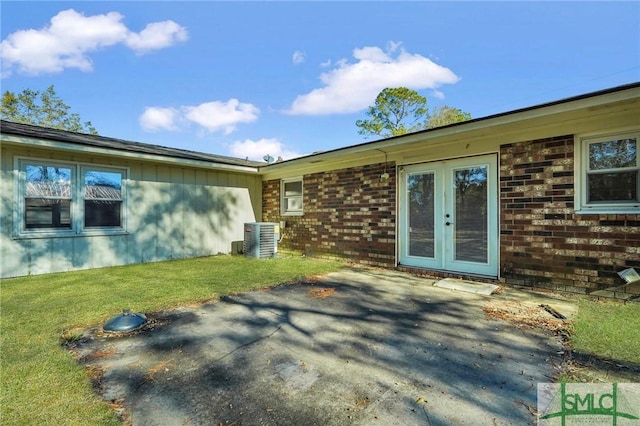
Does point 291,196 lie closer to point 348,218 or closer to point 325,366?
point 348,218

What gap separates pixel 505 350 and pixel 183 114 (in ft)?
74.7

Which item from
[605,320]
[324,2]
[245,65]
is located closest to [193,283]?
[605,320]

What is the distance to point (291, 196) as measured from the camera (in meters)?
9.09

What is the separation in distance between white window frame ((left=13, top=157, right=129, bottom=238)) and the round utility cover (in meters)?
4.26

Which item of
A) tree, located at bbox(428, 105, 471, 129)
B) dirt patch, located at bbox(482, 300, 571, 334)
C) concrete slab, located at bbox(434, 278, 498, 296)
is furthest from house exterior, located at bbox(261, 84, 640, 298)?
tree, located at bbox(428, 105, 471, 129)

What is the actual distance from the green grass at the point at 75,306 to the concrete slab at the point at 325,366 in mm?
200

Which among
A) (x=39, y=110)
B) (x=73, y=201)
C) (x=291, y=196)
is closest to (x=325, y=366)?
(x=73, y=201)

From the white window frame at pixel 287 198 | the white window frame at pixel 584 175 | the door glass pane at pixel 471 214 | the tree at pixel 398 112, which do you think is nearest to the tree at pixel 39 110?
the white window frame at pixel 287 198

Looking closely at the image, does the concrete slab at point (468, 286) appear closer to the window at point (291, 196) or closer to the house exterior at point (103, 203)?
the window at point (291, 196)

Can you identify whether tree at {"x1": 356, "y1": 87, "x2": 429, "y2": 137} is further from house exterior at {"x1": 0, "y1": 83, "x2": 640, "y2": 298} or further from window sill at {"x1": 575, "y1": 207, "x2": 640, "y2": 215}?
window sill at {"x1": 575, "y1": 207, "x2": 640, "y2": 215}

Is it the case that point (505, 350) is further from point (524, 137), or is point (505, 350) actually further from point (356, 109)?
point (356, 109)

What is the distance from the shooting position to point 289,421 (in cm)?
167

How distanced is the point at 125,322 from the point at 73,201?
472 centimetres

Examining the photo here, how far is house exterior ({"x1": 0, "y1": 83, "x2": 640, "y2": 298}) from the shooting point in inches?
164
